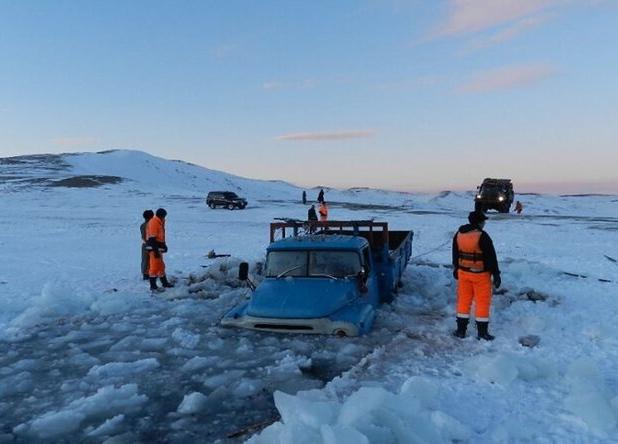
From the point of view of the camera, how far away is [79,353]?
7754mm

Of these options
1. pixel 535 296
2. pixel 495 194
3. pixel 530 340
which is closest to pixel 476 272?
pixel 530 340

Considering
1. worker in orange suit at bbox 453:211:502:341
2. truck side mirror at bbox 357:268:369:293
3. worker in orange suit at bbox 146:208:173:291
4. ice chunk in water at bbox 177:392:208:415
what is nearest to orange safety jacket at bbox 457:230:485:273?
worker in orange suit at bbox 453:211:502:341

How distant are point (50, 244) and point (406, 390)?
758 inches

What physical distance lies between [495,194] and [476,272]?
3230cm

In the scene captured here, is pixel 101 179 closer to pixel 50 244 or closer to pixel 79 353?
pixel 50 244

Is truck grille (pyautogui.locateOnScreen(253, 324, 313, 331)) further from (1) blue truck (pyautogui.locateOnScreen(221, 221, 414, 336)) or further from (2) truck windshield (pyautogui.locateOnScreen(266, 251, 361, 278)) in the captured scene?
(2) truck windshield (pyautogui.locateOnScreen(266, 251, 361, 278))

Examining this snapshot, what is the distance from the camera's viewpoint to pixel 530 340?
25.8 ft

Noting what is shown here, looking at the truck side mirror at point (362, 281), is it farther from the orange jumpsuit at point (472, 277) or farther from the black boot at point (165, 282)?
the black boot at point (165, 282)

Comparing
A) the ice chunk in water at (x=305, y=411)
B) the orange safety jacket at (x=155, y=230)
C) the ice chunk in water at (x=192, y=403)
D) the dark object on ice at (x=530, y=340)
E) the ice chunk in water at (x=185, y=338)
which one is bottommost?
the ice chunk in water at (x=185, y=338)

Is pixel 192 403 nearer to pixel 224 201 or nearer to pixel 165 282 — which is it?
pixel 165 282

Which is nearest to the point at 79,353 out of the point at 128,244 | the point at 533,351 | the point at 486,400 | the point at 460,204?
the point at 486,400

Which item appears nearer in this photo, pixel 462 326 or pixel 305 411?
pixel 305 411

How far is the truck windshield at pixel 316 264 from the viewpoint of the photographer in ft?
29.3

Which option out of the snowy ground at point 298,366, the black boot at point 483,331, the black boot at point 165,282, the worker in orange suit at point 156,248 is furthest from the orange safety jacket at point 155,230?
the black boot at point 483,331
